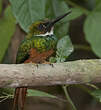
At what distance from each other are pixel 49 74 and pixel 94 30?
3.77 feet

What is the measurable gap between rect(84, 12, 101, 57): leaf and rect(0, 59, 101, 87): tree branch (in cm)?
81

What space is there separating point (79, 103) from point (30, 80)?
3.08 m

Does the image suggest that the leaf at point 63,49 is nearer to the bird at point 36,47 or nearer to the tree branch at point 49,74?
the bird at point 36,47

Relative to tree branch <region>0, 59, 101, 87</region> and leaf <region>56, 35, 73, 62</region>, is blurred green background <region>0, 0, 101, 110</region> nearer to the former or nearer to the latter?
leaf <region>56, 35, 73, 62</region>

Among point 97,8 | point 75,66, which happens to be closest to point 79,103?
point 97,8

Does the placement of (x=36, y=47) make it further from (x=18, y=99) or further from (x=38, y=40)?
(x=18, y=99)

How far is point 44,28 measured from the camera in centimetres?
234

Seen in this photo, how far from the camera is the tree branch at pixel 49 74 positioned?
5.07ft

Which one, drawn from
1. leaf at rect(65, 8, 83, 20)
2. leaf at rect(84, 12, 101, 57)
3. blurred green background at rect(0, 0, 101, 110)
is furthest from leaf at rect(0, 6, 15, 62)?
leaf at rect(84, 12, 101, 57)

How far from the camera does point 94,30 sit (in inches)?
105

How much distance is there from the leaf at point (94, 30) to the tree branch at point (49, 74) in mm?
→ 813

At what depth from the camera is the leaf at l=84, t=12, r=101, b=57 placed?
2543 millimetres

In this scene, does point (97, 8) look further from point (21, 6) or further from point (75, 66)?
point (75, 66)

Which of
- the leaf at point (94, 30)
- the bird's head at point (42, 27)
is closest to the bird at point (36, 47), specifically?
the bird's head at point (42, 27)
